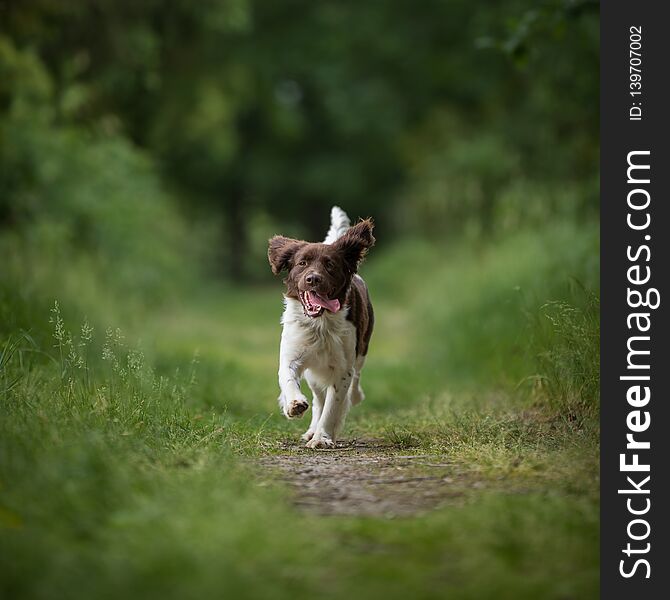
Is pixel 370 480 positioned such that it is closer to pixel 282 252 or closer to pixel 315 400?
pixel 315 400

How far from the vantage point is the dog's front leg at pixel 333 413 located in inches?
238

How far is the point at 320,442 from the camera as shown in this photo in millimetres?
5973

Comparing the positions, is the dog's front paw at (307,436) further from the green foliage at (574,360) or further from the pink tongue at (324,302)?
the green foliage at (574,360)

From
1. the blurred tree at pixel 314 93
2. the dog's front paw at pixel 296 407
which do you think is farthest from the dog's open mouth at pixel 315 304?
the blurred tree at pixel 314 93

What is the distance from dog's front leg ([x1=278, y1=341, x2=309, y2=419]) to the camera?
224 inches

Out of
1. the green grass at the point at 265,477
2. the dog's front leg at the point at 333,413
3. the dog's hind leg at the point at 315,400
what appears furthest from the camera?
the dog's hind leg at the point at 315,400

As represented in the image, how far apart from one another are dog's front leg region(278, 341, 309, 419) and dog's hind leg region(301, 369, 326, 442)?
20 cm

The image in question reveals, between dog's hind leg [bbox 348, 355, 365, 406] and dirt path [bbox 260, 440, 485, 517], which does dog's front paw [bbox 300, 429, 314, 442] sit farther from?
dog's hind leg [bbox 348, 355, 365, 406]

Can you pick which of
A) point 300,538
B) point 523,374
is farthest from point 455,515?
point 523,374

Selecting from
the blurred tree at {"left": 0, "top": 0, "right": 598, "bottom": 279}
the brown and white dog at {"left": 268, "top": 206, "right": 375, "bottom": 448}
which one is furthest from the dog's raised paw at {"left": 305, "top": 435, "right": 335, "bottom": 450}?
the blurred tree at {"left": 0, "top": 0, "right": 598, "bottom": 279}

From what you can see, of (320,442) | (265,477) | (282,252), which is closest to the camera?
(265,477)

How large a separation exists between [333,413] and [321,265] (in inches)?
35.9

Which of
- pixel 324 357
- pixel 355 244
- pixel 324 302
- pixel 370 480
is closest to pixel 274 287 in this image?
pixel 355 244

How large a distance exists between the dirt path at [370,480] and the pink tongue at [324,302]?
0.94 meters
